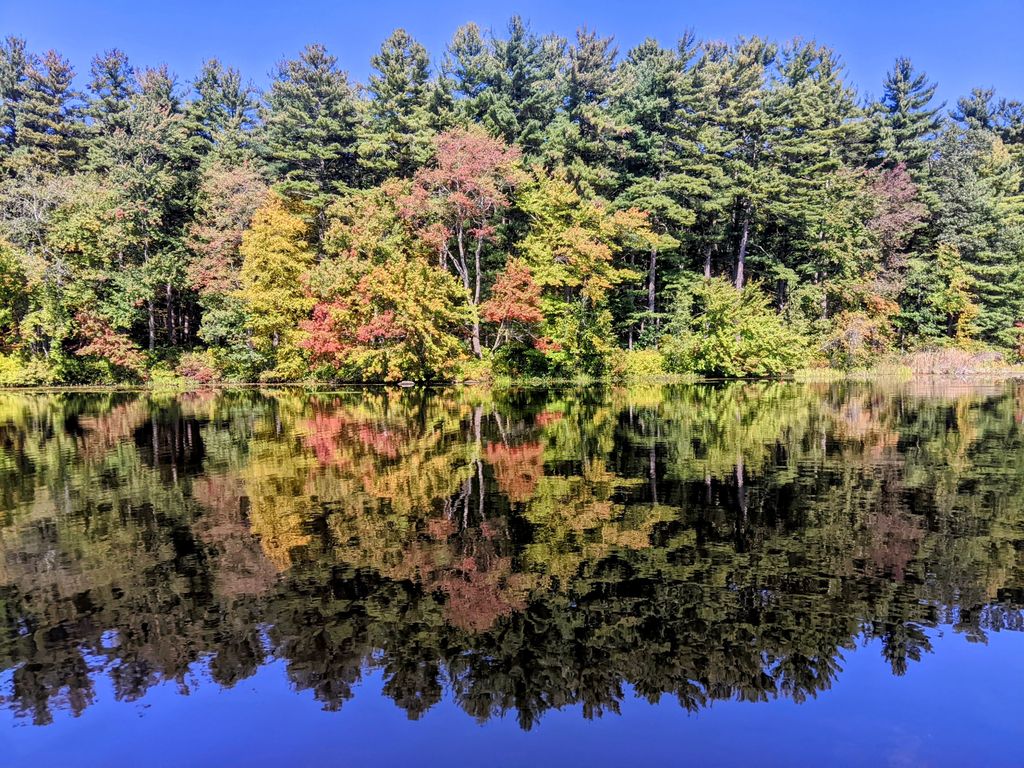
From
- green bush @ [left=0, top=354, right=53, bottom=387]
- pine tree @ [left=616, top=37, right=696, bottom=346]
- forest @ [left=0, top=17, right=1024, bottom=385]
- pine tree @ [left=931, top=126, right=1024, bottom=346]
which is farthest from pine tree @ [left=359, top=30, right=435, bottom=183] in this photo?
pine tree @ [left=931, top=126, right=1024, bottom=346]

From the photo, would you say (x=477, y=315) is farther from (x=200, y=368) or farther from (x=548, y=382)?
(x=200, y=368)

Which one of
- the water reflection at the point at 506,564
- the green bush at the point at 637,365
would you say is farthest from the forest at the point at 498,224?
the water reflection at the point at 506,564

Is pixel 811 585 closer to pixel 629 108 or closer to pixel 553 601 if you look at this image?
pixel 553 601

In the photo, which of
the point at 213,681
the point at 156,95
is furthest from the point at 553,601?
the point at 156,95

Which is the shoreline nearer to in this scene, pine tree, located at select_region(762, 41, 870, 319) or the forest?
the forest

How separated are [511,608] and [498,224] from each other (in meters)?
34.0

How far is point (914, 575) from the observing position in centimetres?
805

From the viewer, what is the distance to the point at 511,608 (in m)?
7.41

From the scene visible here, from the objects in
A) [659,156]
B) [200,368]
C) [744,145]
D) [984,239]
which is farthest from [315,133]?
[984,239]

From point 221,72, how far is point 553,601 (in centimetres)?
6220

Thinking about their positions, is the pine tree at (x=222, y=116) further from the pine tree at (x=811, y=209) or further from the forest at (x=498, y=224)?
the pine tree at (x=811, y=209)

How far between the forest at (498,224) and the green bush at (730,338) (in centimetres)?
17

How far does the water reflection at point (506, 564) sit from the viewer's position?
640 centimetres

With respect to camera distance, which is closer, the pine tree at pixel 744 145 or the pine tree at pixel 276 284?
the pine tree at pixel 276 284
